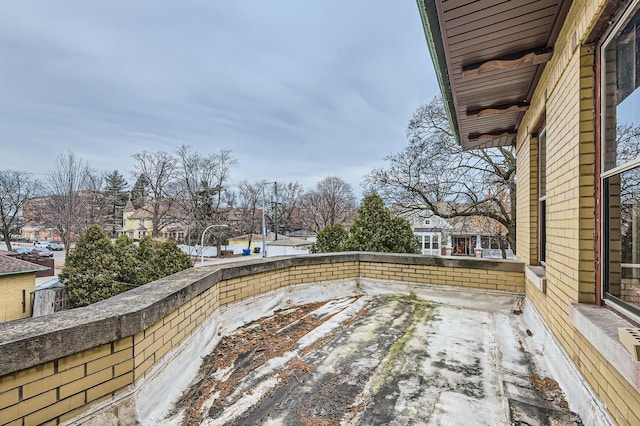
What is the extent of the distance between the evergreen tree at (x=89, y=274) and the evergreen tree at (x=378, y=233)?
9938 millimetres

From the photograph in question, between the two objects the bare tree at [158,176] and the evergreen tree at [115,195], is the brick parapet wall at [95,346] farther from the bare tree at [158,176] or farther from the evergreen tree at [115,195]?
Result: the evergreen tree at [115,195]

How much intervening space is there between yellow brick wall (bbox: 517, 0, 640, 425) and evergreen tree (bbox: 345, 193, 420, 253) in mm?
4639

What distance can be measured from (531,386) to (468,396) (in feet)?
2.02

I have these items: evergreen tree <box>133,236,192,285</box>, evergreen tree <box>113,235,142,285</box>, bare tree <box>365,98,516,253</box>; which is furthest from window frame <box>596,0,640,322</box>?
evergreen tree <box>113,235,142,285</box>

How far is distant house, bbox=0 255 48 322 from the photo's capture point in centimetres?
1144

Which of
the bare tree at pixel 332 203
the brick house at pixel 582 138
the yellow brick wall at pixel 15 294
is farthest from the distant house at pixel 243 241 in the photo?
the brick house at pixel 582 138

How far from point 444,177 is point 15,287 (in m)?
18.0

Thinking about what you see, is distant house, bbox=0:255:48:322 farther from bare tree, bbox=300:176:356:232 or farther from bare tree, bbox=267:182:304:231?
bare tree, bbox=267:182:304:231

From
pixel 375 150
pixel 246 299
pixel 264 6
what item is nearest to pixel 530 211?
pixel 246 299

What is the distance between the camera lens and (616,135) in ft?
5.94

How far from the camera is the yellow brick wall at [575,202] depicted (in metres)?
1.75

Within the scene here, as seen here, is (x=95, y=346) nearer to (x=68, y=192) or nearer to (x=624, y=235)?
(x=624, y=235)

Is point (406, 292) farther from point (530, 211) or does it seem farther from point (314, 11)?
point (314, 11)

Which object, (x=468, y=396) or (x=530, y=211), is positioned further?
(x=530, y=211)
